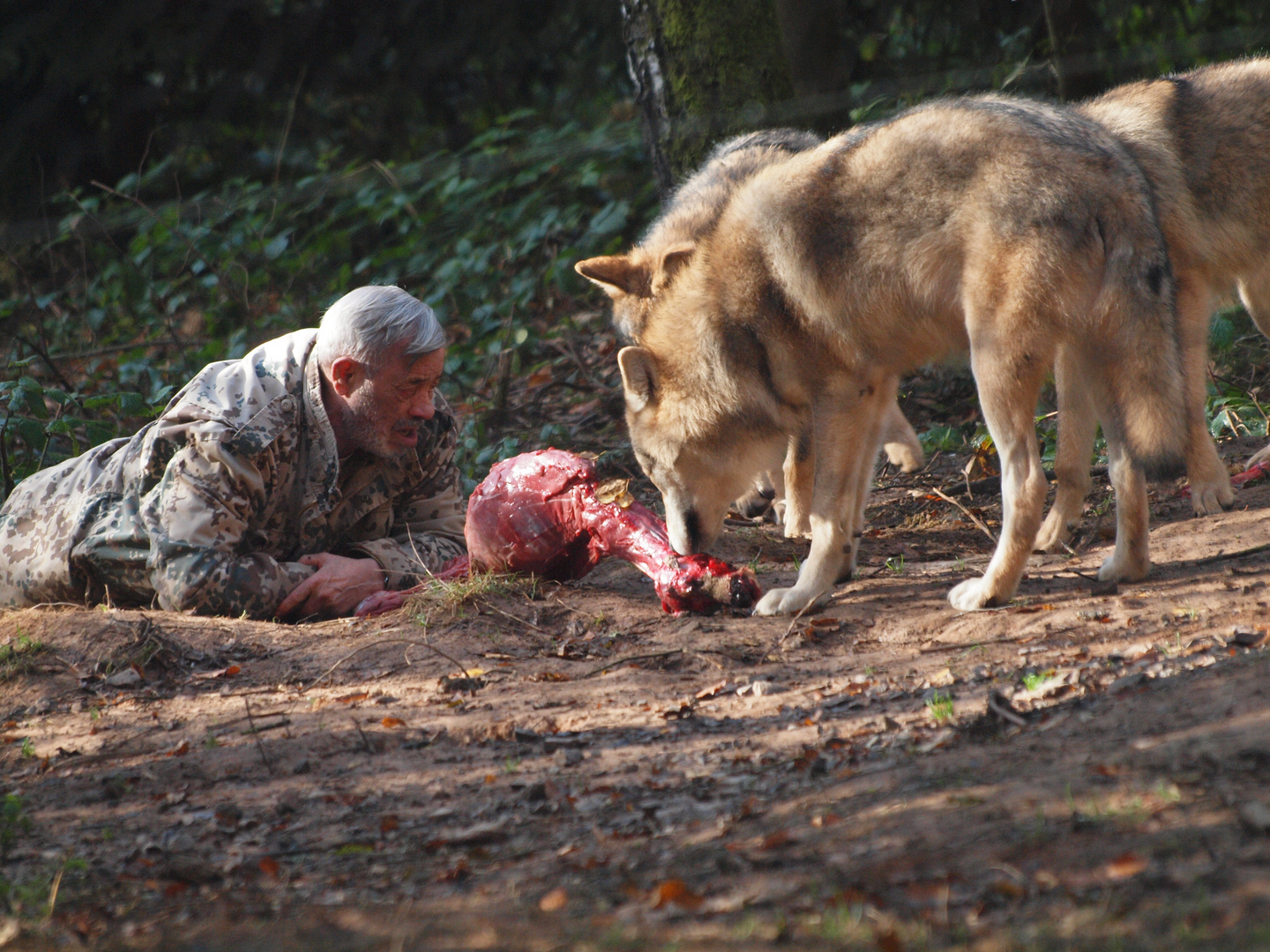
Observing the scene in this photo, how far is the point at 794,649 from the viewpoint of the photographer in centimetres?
342

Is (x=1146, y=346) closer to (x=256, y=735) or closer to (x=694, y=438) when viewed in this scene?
(x=694, y=438)

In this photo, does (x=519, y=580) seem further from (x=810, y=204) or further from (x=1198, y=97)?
(x=1198, y=97)

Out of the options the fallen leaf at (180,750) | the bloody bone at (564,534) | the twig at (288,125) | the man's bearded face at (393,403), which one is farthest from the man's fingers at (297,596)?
the twig at (288,125)

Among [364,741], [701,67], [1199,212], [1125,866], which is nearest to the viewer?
[1125,866]

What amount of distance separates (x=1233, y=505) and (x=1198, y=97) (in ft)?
5.44

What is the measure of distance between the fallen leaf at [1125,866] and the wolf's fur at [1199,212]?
2713mm

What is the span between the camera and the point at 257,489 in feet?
13.0

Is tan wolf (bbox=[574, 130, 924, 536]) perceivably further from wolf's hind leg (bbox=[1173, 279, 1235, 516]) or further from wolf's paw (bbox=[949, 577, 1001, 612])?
wolf's hind leg (bbox=[1173, 279, 1235, 516])

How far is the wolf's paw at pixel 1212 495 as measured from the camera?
14.0ft

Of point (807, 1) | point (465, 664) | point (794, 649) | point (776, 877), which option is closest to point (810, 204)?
point (794, 649)

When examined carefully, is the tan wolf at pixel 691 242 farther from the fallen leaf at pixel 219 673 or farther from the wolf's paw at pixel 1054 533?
the fallen leaf at pixel 219 673

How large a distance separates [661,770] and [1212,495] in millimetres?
2795

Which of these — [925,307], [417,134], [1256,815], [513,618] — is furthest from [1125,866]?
[417,134]

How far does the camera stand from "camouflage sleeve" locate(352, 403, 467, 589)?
433 cm
